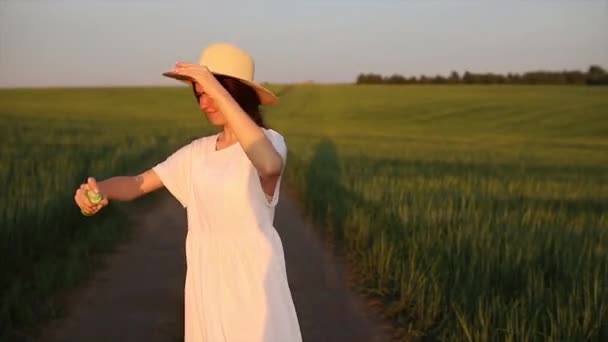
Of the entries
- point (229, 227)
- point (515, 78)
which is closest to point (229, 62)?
point (229, 227)

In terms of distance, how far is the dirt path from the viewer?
593 centimetres

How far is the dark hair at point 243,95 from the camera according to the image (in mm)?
3027

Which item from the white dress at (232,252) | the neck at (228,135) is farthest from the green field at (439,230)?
the neck at (228,135)

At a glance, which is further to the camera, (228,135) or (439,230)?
(439,230)

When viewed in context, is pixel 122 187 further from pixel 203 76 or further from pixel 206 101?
pixel 203 76

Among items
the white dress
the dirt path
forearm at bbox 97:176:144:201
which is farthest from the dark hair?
the dirt path

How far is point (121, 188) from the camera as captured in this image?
126 inches

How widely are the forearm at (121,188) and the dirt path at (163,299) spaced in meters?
2.69

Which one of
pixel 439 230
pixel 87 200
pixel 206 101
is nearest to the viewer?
pixel 206 101

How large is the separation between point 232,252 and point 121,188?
0.51 m

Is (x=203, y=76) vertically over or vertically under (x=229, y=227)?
over

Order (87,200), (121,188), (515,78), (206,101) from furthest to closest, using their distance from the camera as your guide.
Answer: (515,78) → (121,188) → (87,200) → (206,101)

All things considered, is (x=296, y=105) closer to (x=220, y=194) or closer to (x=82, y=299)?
(x=82, y=299)

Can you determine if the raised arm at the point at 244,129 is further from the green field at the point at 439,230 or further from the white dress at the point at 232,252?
the green field at the point at 439,230
